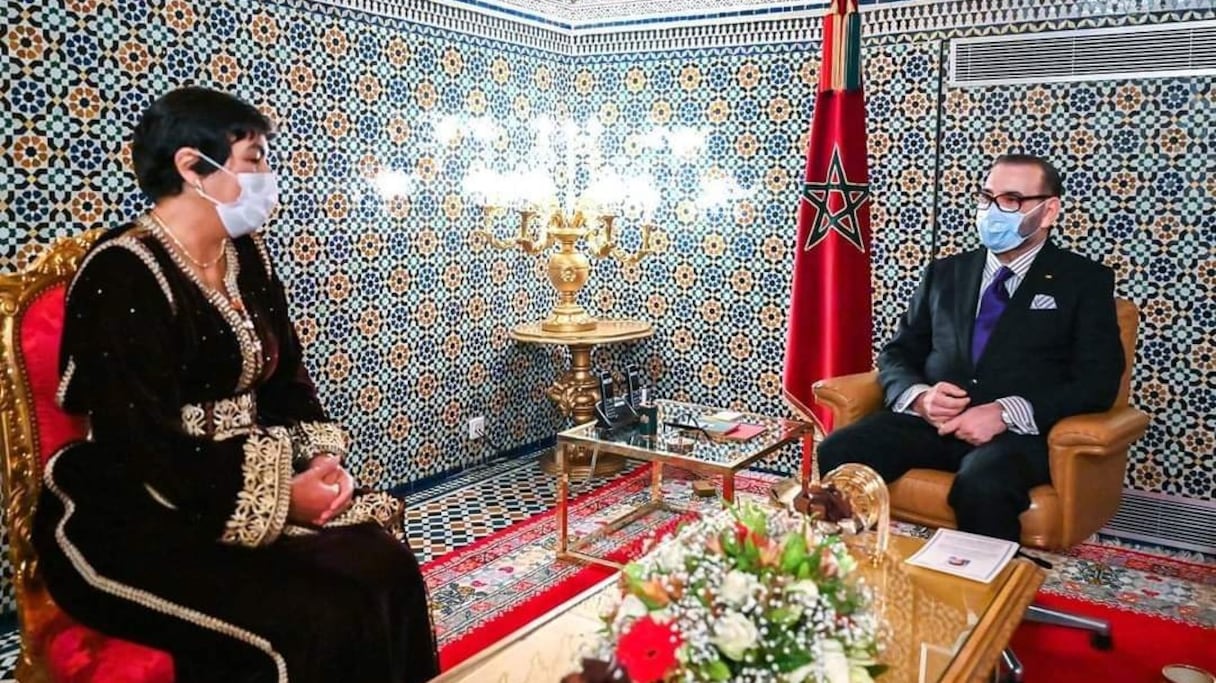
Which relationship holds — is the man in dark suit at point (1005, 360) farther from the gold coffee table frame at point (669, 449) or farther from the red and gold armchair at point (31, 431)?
the red and gold armchair at point (31, 431)

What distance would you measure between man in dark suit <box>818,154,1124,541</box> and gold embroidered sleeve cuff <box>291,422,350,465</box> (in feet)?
5.28

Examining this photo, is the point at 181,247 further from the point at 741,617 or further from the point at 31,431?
the point at 741,617

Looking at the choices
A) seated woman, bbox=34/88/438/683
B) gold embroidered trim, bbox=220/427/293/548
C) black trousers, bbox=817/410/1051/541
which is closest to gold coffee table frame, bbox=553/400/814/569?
black trousers, bbox=817/410/1051/541

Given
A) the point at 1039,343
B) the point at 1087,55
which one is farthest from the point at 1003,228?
the point at 1087,55

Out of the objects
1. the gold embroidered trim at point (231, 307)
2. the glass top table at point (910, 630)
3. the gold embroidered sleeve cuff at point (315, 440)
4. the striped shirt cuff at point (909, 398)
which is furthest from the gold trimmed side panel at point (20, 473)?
the striped shirt cuff at point (909, 398)

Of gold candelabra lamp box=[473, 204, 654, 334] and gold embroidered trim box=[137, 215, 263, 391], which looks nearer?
gold embroidered trim box=[137, 215, 263, 391]

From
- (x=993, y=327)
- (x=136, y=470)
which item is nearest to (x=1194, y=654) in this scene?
(x=993, y=327)

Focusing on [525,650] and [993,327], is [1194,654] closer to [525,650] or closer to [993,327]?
[993,327]

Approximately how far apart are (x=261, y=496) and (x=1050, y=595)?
2.60 m

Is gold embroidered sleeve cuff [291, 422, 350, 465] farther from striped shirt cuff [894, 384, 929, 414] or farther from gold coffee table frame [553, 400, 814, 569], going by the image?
striped shirt cuff [894, 384, 929, 414]

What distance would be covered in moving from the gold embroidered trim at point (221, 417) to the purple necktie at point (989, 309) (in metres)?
2.25

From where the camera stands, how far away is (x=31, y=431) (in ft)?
6.55

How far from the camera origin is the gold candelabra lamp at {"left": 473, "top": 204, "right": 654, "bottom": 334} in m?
4.55

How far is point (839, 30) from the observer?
3.79 m
